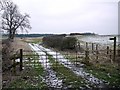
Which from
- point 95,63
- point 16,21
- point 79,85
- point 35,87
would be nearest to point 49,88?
point 35,87

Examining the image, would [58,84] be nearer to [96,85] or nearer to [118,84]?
[96,85]

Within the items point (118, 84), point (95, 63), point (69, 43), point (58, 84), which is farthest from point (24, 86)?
point (69, 43)

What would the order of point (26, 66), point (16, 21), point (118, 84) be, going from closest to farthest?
point (118, 84) → point (26, 66) → point (16, 21)

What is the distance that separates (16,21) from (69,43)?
3287cm

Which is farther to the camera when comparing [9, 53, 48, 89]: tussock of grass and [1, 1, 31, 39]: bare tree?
[1, 1, 31, 39]: bare tree

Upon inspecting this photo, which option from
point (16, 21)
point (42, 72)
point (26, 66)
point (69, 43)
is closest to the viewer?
point (42, 72)

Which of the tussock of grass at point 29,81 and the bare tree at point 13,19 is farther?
the bare tree at point 13,19

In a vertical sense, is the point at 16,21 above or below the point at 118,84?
above

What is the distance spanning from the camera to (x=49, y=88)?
41.0 ft

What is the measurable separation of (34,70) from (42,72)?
1.00 metres

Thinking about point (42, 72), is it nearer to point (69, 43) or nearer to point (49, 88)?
point (49, 88)

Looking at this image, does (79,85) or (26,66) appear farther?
(26,66)

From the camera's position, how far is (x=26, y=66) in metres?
19.4

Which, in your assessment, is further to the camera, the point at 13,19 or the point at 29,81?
the point at 13,19
